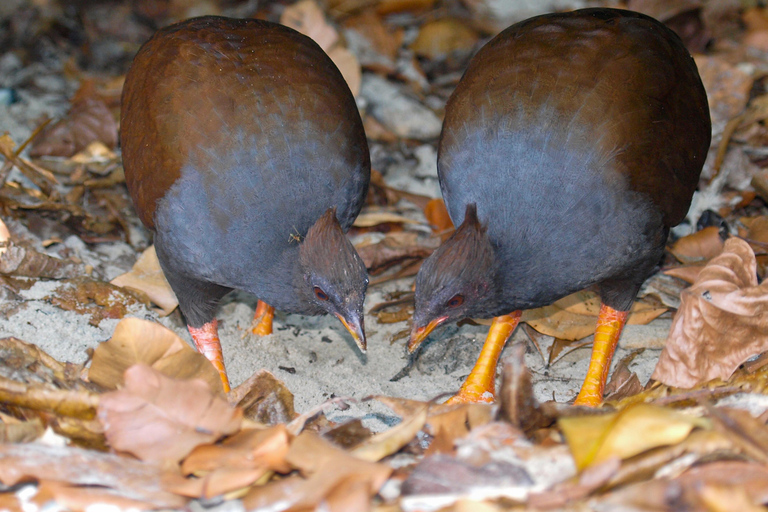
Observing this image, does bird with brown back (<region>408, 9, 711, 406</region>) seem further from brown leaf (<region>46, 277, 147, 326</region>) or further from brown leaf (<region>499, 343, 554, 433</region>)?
brown leaf (<region>46, 277, 147, 326</region>)

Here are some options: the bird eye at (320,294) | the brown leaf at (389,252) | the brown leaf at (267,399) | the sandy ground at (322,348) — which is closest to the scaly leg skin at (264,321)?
the sandy ground at (322,348)

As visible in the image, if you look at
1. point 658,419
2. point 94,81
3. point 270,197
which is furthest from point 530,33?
point 94,81

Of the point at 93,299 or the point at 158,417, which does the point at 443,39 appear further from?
the point at 158,417

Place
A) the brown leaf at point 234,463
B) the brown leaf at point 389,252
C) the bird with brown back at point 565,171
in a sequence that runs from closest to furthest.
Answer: the brown leaf at point 234,463 < the bird with brown back at point 565,171 < the brown leaf at point 389,252

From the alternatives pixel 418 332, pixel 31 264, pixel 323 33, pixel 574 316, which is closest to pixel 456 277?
pixel 418 332

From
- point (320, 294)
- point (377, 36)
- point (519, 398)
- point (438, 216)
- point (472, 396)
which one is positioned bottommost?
point (472, 396)

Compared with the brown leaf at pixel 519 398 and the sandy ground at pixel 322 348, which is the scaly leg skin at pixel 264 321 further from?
the brown leaf at pixel 519 398

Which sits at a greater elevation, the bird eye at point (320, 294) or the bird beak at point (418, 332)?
the bird eye at point (320, 294)
